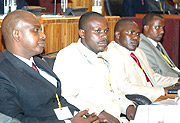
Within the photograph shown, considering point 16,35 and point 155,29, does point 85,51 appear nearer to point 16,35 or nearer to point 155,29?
point 16,35

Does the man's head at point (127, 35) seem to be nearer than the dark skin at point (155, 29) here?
Yes

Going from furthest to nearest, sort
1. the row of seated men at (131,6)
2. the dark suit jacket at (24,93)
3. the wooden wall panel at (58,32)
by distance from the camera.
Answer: the row of seated men at (131,6)
the wooden wall panel at (58,32)
the dark suit jacket at (24,93)

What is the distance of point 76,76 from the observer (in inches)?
109

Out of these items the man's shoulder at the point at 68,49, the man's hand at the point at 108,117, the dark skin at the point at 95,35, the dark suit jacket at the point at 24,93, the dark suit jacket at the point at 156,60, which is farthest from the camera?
the dark suit jacket at the point at 156,60

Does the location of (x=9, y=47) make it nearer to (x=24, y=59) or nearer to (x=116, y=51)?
(x=24, y=59)

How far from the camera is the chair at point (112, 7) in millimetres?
6155

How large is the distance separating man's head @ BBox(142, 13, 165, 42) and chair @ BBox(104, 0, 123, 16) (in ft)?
4.88

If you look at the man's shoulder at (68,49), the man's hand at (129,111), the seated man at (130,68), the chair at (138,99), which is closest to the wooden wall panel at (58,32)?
the seated man at (130,68)

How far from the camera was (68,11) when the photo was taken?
14.5 ft

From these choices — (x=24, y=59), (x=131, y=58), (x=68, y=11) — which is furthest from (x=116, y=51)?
(x=24, y=59)

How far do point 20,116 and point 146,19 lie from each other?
10.2ft

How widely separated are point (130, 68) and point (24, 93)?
5.41ft

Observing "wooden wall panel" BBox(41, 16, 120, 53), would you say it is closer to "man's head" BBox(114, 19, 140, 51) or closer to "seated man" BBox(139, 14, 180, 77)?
"man's head" BBox(114, 19, 140, 51)

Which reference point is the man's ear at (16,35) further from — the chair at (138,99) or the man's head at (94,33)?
the chair at (138,99)
